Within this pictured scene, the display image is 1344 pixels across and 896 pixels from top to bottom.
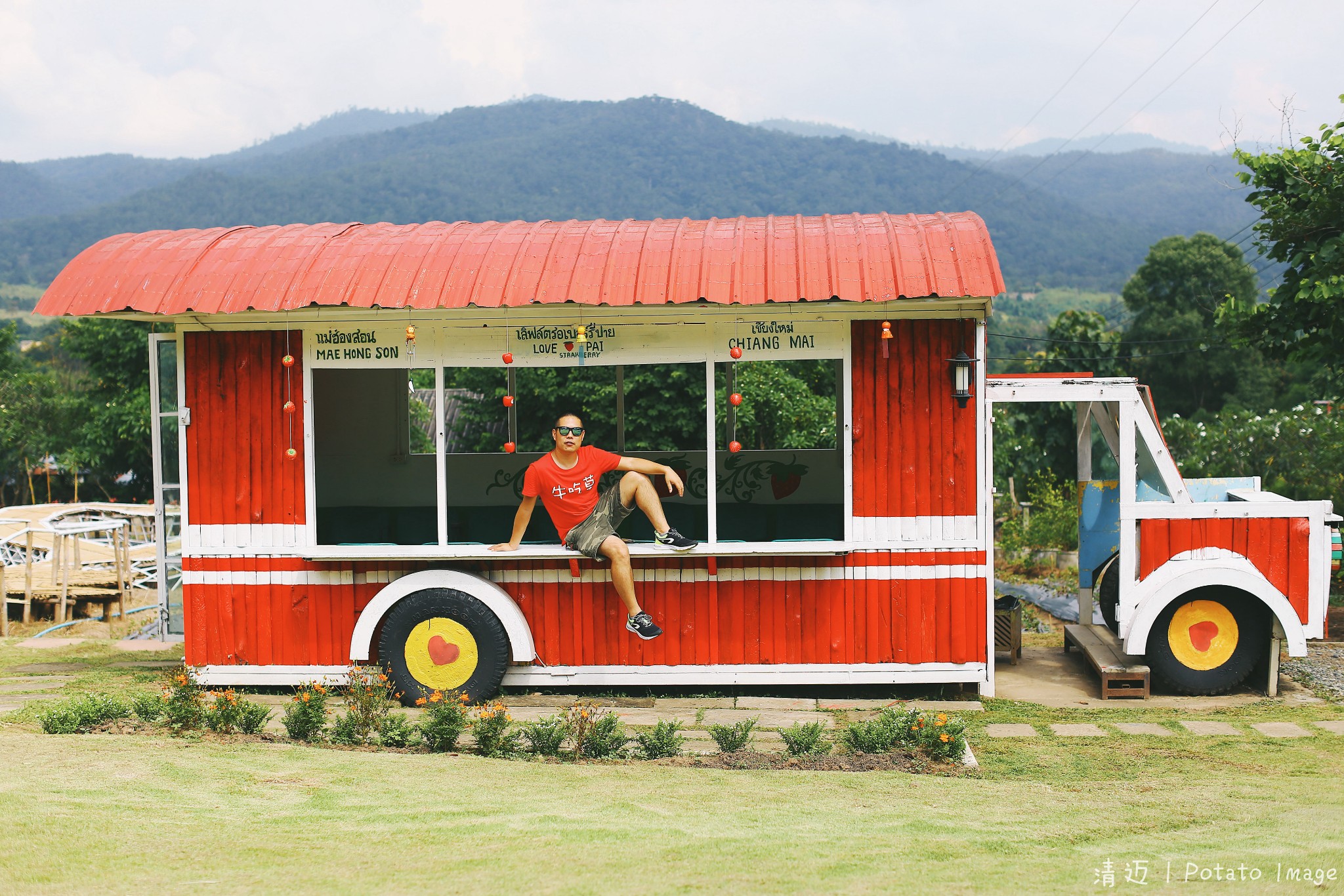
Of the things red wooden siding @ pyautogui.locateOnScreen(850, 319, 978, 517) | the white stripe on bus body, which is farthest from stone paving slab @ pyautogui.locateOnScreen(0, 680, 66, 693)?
red wooden siding @ pyautogui.locateOnScreen(850, 319, 978, 517)

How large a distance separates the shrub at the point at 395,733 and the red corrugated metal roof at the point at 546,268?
2.62 metres

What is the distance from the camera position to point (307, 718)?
6227mm

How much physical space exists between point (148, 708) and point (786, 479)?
21.0 feet

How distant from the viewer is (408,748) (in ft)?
20.4

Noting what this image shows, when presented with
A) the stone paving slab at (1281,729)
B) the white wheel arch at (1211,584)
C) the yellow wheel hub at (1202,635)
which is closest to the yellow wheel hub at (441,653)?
the white wheel arch at (1211,584)

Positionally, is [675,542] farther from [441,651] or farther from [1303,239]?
[1303,239]

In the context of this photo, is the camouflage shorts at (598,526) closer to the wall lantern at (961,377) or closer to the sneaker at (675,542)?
the sneaker at (675,542)

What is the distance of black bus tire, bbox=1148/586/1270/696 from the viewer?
7.58 meters

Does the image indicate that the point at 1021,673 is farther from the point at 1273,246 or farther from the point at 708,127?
the point at 708,127

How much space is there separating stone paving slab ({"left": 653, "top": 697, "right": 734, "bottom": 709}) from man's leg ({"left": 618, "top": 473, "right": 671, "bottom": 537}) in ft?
3.37

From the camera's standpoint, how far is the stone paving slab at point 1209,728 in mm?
6746

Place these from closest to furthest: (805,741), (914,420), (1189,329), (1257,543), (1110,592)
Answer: (805,741)
(914,420)
(1257,543)
(1110,592)
(1189,329)

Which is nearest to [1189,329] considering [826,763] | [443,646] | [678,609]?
[678,609]

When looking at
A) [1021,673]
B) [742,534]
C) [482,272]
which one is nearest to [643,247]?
[482,272]
